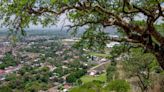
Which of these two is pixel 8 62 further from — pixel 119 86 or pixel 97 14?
pixel 97 14

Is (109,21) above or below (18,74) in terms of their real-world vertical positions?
above

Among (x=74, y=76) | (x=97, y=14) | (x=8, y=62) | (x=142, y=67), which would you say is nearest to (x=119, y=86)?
(x=142, y=67)

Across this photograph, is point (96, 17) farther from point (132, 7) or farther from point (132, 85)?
point (132, 85)

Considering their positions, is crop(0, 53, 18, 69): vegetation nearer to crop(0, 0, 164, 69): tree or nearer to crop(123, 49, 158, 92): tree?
crop(123, 49, 158, 92): tree

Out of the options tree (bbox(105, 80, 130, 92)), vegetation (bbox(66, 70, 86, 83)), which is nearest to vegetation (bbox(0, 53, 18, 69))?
vegetation (bbox(66, 70, 86, 83))

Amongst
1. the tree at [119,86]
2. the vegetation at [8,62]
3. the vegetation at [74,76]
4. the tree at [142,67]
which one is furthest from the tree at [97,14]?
the vegetation at [8,62]

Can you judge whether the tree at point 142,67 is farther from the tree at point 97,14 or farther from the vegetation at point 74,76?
the vegetation at point 74,76

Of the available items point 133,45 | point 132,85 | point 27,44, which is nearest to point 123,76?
point 132,85
